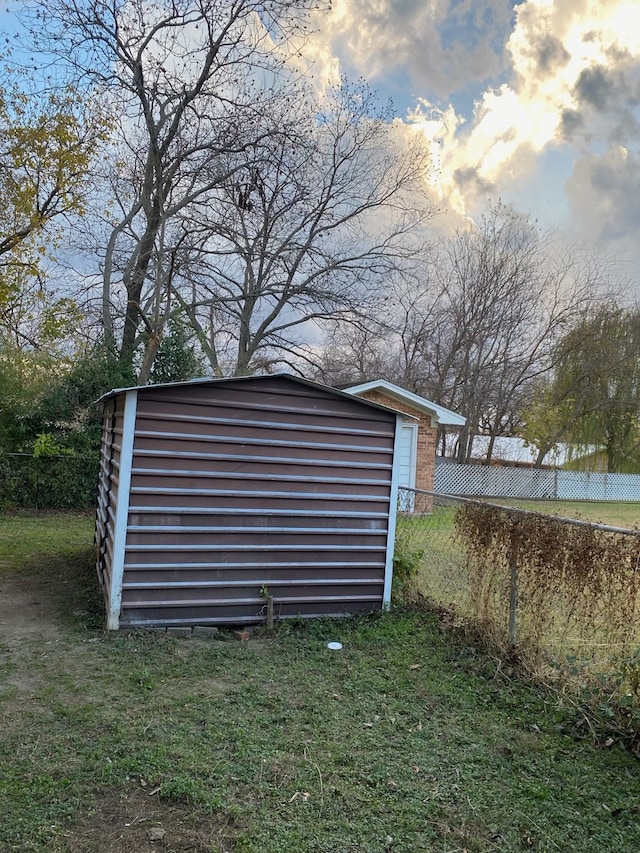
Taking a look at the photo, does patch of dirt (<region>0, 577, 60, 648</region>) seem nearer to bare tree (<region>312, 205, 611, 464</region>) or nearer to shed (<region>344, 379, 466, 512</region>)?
shed (<region>344, 379, 466, 512</region>)

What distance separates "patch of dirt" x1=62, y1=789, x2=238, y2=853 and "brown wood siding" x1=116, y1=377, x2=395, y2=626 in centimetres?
222

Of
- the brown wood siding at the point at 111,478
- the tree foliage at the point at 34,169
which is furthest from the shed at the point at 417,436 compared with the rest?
the brown wood siding at the point at 111,478

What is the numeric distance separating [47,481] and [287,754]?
32.8 ft

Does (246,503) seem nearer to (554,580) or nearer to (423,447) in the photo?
(554,580)

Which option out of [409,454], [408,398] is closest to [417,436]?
[409,454]

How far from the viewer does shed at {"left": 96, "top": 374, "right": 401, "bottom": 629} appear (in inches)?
174

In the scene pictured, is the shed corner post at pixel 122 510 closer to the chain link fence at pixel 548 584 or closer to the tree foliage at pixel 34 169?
the chain link fence at pixel 548 584

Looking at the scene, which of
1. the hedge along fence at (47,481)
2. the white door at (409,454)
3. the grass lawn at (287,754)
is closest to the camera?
the grass lawn at (287,754)

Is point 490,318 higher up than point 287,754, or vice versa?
point 490,318

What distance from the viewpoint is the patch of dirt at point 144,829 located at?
207cm

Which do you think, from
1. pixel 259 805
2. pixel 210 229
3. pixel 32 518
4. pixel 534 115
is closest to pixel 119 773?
pixel 259 805

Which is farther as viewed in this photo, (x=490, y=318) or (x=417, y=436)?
(x=490, y=318)

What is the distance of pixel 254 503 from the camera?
480 centimetres

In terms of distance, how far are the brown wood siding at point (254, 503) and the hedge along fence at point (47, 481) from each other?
7826 millimetres
